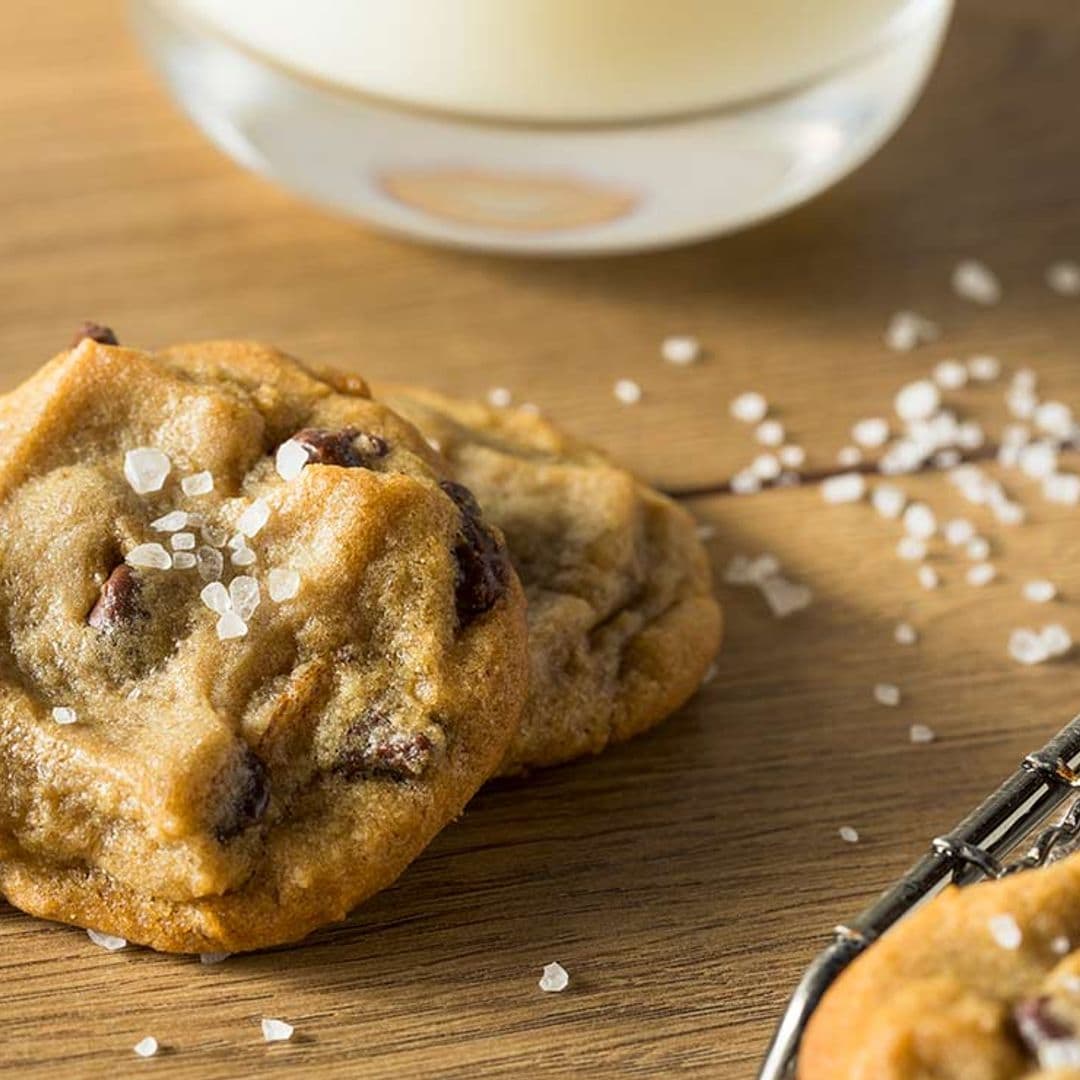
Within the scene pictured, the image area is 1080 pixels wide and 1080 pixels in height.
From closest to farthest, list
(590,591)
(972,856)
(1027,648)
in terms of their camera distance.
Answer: (972,856)
(590,591)
(1027,648)

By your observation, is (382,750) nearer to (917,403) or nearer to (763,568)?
(763,568)

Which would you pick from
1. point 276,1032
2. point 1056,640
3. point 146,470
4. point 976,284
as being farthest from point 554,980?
point 976,284

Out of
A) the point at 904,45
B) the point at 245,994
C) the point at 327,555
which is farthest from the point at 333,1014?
the point at 904,45

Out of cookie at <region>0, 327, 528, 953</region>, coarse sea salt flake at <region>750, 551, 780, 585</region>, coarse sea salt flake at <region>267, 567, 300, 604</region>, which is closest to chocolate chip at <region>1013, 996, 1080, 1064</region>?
cookie at <region>0, 327, 528, 953</region>

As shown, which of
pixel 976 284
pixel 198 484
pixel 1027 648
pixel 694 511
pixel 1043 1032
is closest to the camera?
pixel 1043 1032

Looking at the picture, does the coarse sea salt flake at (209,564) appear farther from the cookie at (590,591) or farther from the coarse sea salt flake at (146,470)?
the cookie at (590,591)

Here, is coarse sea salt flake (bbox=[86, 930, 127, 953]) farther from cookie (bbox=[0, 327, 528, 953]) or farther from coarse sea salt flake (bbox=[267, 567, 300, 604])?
coarse sea salt flake (bbox=[267, 567, 300, 604])
